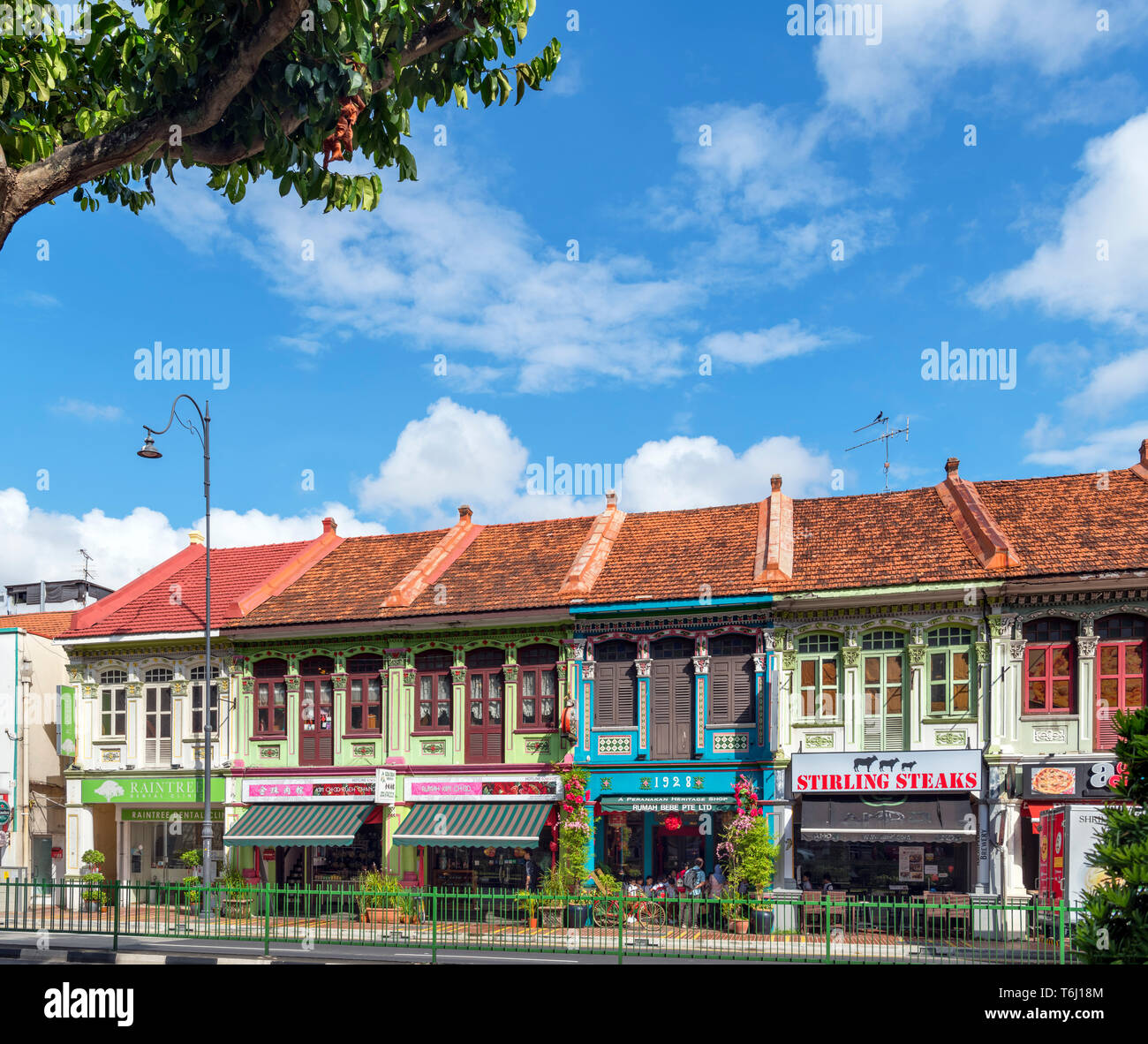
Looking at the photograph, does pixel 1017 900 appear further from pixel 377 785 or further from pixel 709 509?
pixel 377 785

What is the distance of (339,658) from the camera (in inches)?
1230

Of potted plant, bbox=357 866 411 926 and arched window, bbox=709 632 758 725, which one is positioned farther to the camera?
arched window, bbox=709 632 758 725

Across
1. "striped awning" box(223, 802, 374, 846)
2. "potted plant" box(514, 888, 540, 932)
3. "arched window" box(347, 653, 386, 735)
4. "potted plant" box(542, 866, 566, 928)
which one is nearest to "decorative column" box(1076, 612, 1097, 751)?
"potted plant" box(542, 866, 566, 928)

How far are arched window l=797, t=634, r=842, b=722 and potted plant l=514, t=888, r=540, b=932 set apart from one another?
7247mm

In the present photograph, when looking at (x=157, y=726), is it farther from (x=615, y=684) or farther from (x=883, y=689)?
(x=883, y=689)

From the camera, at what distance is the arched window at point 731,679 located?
27453mm

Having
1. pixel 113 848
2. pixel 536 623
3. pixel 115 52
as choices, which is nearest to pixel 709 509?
pixel 536 623

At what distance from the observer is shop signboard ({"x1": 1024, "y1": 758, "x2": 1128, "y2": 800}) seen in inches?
953

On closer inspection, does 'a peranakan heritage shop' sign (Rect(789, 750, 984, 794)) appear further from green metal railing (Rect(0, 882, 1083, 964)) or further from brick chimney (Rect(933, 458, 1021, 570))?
brick chimney (Rect(933, 458, 1021, 570))

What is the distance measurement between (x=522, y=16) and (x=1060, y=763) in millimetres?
19261

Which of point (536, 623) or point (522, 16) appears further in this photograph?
point (536, 623)

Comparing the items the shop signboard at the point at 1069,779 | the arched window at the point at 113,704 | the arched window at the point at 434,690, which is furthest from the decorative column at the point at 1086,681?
the arched window at the point at 113,704

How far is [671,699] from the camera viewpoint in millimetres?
28078

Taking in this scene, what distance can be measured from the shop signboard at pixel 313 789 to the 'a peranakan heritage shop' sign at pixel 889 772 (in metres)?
10.8
